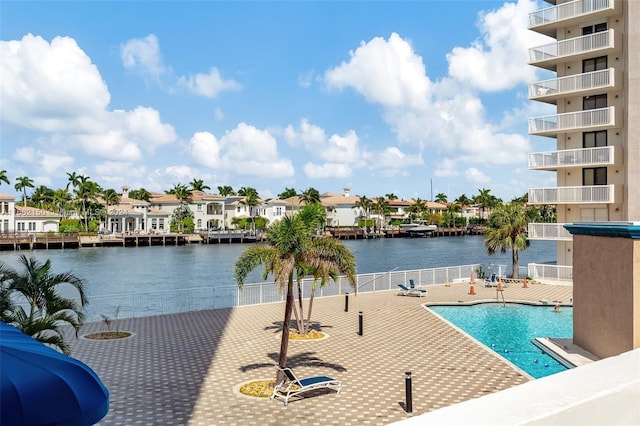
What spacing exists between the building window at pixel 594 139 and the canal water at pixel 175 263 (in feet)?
88.7

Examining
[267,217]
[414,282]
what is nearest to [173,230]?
[267,217]

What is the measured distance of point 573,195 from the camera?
3578 cm

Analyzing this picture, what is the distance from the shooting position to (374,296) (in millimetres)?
29562

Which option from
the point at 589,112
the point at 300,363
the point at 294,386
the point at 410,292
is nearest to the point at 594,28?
the point at 589,112

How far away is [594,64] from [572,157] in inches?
247

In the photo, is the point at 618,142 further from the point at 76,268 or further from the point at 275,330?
the point at 76,268

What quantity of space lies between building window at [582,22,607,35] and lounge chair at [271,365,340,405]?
32858 mm

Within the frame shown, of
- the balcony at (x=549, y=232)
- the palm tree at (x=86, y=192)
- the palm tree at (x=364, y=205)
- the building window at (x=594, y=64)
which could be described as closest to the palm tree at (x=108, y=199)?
the palm tree at (x=86, y=192)

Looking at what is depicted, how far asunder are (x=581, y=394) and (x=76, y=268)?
2768 inches

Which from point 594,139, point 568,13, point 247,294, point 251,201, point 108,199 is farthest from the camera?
point 251,201

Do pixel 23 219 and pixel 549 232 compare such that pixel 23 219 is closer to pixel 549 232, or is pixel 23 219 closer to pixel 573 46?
pixel 549 232

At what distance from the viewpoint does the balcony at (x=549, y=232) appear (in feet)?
118

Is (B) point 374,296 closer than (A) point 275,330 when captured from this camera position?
No

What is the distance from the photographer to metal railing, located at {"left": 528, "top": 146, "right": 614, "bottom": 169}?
34.4 metres
